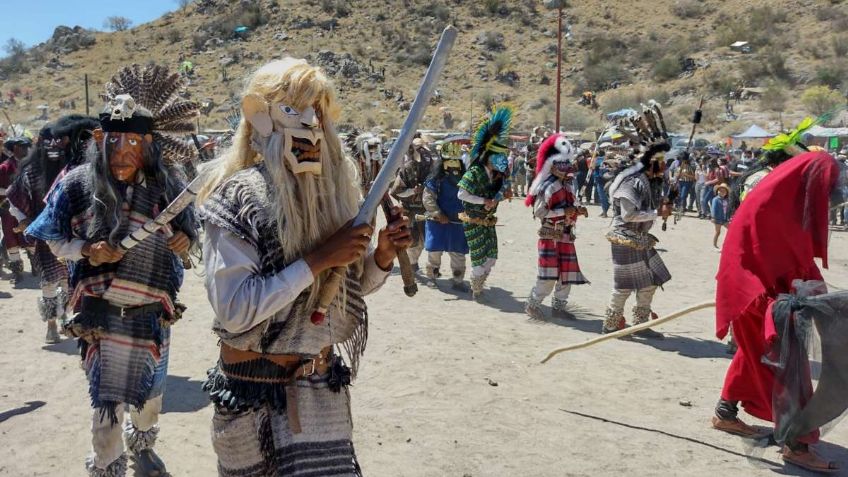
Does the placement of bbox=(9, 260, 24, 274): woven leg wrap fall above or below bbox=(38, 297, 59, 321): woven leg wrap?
below

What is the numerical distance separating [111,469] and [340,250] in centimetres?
224

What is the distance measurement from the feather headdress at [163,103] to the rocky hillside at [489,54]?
1492 inches

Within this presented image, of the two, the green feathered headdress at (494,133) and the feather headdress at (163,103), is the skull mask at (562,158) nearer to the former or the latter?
the green feathered headdress at (494,133)

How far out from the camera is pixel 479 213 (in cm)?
1013

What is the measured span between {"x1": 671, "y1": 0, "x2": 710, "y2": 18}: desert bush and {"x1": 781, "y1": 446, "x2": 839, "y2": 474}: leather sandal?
59.1 m

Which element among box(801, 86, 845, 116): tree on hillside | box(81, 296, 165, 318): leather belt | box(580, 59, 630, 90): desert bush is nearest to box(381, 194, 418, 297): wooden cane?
box(81, 296, 165, 318): leather belt

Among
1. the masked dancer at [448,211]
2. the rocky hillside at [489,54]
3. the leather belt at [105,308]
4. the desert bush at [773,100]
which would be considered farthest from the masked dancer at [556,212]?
the desert bush at [773,100]

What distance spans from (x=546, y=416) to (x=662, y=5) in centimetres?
6148

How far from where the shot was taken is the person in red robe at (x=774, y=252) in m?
4.86

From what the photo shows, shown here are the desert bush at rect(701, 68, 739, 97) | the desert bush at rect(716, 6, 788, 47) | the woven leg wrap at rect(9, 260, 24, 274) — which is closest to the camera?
the woven leg wrap at rect(9, 260, 24, 274)

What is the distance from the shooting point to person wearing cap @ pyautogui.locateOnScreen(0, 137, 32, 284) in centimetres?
1053

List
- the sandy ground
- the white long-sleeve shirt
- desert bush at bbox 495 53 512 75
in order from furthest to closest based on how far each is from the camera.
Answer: desert bush at bbox 495 53 512 75, the sandy ground, the white long-sleeve shirt

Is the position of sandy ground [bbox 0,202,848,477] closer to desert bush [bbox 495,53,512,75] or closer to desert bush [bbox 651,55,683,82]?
desert bush [bbox 651,55,683,82]

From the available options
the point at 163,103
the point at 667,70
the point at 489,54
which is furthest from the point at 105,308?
the point at 489,54
